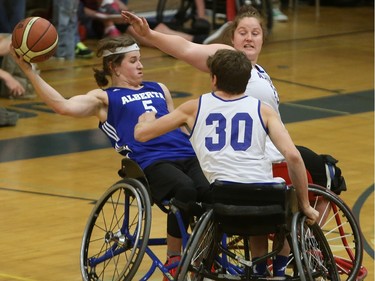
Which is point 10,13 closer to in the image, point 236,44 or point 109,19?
point 109,19

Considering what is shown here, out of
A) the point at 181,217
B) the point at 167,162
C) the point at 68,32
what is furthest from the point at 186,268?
the point at 68,32

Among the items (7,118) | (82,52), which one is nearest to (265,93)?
(7,118)

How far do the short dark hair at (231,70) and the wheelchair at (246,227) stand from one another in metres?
0.50

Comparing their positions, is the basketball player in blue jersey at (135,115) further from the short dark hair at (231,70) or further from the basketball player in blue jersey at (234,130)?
the short dark hair at (231,70)

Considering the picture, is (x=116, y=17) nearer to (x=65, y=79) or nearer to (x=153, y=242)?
(x=65, y=79)

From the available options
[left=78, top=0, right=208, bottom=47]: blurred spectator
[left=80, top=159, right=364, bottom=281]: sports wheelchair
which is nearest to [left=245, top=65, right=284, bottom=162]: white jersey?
[left=80, top=159, right=364, bottom=281]: sports wheelchair

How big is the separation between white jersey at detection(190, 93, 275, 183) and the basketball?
137 cm

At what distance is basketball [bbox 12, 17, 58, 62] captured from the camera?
682 cm

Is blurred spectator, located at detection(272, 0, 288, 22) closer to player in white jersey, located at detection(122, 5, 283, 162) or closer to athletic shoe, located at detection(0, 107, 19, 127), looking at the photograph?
athletic shoe, located at detection(0, 107, 19, 127)

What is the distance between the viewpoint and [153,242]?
652 cm

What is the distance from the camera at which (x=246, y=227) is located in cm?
577

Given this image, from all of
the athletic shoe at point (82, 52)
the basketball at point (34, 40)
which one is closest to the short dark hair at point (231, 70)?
the basketball at point (34, 40)

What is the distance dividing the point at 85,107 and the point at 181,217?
3.16 ft

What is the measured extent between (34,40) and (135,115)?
0.75 meters
